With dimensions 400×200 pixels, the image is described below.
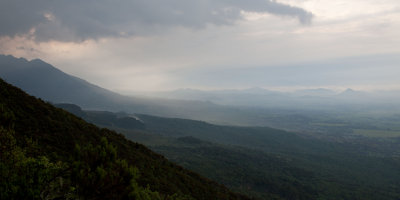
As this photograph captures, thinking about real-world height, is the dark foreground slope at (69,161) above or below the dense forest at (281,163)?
above

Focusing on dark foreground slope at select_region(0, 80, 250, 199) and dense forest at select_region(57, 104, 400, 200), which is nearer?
dark foreground slope at select_region(0, 80, 250, 199)

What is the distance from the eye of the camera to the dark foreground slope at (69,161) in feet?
22.9

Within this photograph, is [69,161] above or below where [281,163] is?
above

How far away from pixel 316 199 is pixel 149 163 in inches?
2129

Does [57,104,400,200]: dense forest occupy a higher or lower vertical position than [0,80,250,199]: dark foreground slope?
lower

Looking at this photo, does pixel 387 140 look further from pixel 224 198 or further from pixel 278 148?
pixel 224 198

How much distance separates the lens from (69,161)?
14047 millimetres

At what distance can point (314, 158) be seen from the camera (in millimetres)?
111938

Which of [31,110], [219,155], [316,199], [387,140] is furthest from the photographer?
[387,140]

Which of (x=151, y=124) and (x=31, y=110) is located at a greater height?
(x=31, y=110)

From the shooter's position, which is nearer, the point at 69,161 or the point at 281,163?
the point at 69,161

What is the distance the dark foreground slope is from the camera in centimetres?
696

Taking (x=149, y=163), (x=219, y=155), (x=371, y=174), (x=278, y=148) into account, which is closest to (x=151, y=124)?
(x=278, y=148)

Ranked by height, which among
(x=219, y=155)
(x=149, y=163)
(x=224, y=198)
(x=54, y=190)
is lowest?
(x=219, y=155)
